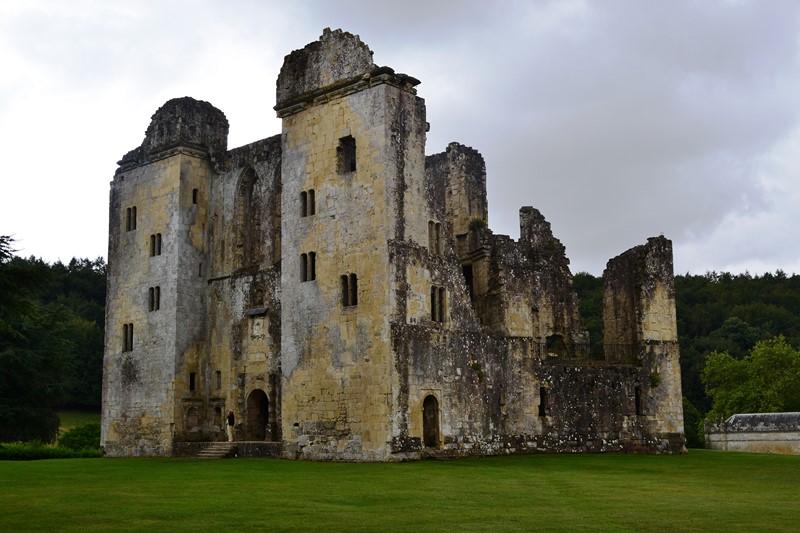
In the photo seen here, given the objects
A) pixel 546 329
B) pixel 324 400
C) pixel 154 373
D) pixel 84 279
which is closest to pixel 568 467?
pixel 324 400

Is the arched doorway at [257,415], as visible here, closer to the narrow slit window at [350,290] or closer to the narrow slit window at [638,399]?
the narrow slit window at [350,290]

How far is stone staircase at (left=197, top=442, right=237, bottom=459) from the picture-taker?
33531 millimetres

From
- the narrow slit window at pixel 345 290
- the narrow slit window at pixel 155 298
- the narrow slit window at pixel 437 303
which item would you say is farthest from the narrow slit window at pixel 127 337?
the narrow slit window at pixel 437 303

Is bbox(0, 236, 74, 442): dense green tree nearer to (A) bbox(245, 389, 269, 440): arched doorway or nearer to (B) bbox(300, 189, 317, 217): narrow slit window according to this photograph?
(A) bbox(245, 389, 269, 440): arched doorway

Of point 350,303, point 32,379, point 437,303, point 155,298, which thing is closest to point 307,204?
point 350,303

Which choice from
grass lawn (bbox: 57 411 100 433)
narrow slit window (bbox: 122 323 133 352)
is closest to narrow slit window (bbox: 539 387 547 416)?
narrow slit window (bbox: 122 323 133 352)

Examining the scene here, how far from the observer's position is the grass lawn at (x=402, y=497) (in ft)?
45.8

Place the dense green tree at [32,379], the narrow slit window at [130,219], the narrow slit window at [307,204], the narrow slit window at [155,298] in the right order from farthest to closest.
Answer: the dense green tree at [32,379], the narrow slit window at [130,219], the narrow slit window at [155,298], the narrow slit window at [307,204]

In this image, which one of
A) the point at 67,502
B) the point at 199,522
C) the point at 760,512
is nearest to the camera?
the point at 199,522

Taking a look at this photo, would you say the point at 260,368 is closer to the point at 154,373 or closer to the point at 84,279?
the point at 154,373

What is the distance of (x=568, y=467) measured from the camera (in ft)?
91.9

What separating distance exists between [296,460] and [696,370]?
50.9 m

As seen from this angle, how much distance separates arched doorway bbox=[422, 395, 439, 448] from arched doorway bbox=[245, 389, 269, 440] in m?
7.64

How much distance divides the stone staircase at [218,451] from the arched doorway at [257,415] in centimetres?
172
